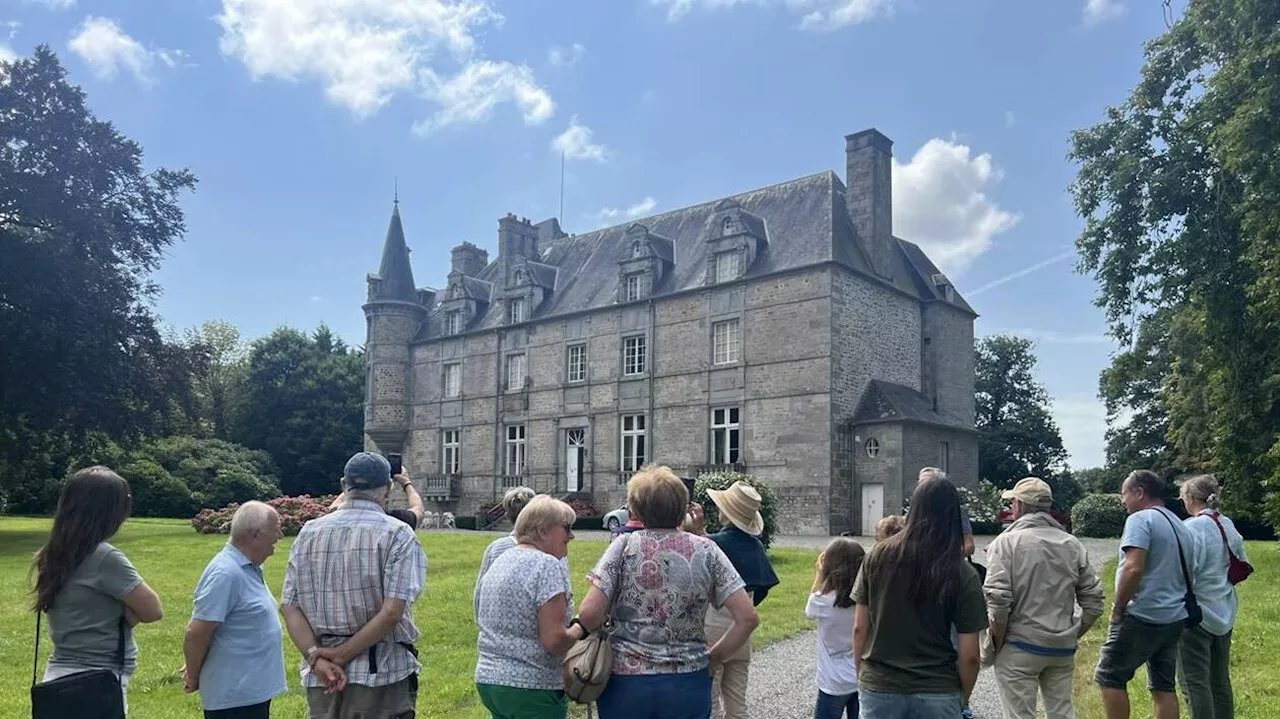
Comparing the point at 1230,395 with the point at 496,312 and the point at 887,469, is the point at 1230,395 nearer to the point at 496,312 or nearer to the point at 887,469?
the point at 887,469

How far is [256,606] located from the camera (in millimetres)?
4156

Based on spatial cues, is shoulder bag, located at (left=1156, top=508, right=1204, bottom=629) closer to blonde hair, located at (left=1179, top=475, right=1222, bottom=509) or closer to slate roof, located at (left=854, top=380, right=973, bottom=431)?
blonde hair, located at (left=1179, top=475, right=1222, bottom=509)

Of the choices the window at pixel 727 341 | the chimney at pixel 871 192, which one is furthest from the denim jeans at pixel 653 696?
the chimney at pixel 871 192

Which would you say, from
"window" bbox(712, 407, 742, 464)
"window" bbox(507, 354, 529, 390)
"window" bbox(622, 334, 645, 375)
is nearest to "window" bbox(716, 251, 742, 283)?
"window" bbox(622, 334, 645, 375)

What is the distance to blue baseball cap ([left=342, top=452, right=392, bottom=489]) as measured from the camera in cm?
421

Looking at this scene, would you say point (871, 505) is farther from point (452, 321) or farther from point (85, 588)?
point (85, 588)

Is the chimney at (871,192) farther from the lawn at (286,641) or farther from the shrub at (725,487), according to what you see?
the lawn at (286,641)

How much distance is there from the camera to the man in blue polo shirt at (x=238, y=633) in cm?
402

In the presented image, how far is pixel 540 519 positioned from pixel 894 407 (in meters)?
22.4

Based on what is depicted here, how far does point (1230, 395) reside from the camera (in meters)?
17.4

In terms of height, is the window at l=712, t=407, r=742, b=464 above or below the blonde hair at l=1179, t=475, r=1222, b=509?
above

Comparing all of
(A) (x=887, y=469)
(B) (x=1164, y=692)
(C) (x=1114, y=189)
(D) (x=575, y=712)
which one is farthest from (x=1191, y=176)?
(D) (x=575, y=712)

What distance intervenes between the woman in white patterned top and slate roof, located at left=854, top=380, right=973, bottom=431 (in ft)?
71.5

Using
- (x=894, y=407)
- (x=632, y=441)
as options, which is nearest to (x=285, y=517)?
(x=632, y=441)
